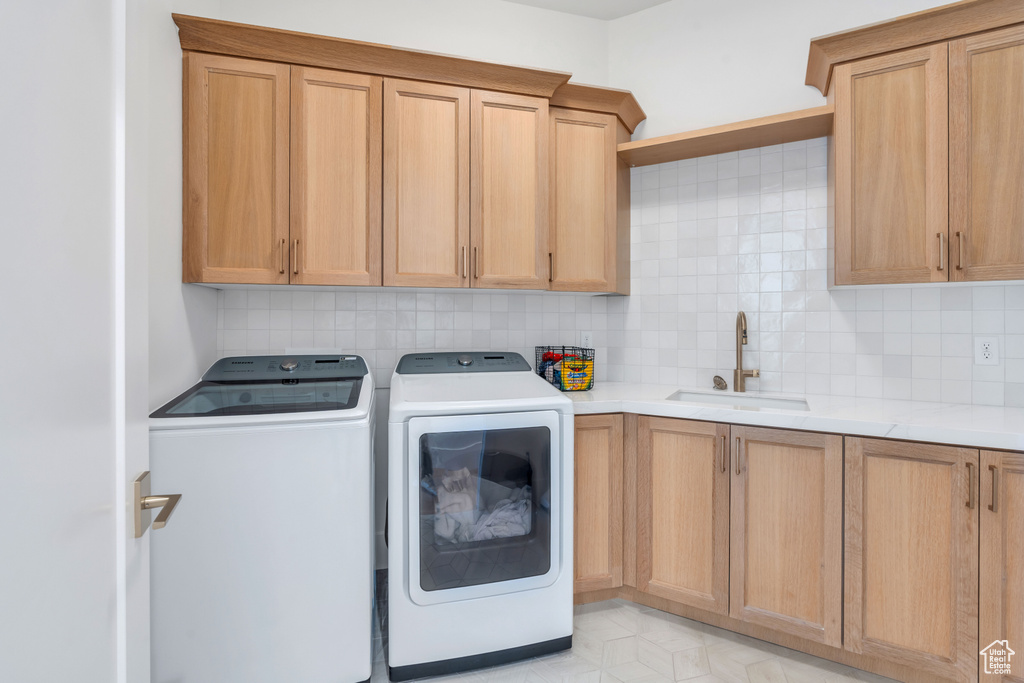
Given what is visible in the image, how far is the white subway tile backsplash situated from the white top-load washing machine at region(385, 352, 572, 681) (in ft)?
2.38

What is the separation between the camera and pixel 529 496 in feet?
6.08

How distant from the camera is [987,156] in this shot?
173cm

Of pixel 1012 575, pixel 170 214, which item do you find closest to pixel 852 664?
pixel 1012 575

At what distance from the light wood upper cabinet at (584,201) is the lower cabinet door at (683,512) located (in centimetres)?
77

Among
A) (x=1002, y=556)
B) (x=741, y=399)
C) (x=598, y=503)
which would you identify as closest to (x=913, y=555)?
(x=1002, y=556)

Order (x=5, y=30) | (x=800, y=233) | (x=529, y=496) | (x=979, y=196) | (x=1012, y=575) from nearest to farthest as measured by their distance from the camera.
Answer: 1. (x=5, y=30)
2. (x=1012, y=575)
3. (x=979, y=196)
4. (x=529, y=496)
5. (x=800, y=233)

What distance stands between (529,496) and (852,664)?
4.30ft

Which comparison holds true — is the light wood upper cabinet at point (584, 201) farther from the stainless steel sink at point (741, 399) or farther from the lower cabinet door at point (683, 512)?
the lower cabinet door at point (683, 512)

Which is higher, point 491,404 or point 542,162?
point 542,162

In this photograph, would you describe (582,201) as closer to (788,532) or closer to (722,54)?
(722,54)

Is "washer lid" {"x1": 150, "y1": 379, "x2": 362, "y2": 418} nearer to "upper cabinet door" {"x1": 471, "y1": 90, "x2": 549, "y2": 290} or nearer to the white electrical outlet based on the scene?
"upper cabinet door" {"x1": 471, "y1": 90, "x2": 549, "y2": 290}

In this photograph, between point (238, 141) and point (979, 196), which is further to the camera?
point (238, 141)

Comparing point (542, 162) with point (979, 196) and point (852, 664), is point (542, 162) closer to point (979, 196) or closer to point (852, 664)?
point (979, 196)

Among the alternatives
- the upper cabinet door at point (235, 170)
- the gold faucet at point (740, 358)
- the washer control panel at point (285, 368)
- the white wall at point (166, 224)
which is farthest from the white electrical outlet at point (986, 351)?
the white wall at point (166, 224)
